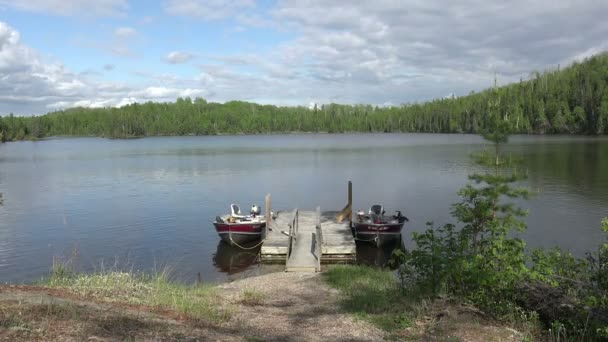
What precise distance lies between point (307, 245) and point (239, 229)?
4433 mm

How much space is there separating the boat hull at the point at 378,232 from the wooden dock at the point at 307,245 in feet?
2.21

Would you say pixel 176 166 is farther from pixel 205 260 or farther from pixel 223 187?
pixel 205 260

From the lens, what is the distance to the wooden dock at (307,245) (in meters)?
20.3

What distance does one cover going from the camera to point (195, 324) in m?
8.24

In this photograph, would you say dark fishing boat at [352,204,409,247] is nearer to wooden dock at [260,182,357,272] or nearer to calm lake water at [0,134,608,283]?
wooden dock at [260,182,357,272]

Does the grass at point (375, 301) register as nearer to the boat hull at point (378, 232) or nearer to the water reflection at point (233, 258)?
the water reflection at point (233, 258)

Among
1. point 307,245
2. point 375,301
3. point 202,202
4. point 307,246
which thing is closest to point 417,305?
point 375,301

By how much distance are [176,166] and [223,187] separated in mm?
23290

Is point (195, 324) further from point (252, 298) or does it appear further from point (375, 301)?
point (375, 301)

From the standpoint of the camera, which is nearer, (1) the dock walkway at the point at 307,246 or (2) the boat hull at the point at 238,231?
(1) the dock walkway at the point at 307,246

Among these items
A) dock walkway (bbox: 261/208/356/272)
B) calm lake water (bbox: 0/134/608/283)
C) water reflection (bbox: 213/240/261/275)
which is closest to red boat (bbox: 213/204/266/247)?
water reflection (bbox: 213/240/261/275)

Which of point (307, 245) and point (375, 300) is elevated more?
point (375, 300)

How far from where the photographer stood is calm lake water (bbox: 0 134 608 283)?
2348 centimetres

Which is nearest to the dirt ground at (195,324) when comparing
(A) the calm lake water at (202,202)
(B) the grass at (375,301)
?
(B) the grass at (375,301)
